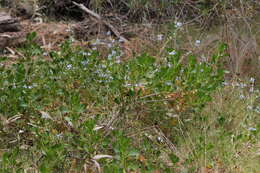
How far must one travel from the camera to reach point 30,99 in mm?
3033

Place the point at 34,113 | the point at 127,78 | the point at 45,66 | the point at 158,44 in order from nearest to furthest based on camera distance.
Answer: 1. the point at 34,113
2. the point at 127,78
3. the point at 45,66
4. the point at 158,44

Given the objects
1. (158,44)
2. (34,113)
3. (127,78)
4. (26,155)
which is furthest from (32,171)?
(158,44)

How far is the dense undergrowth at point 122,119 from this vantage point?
2.70 metres

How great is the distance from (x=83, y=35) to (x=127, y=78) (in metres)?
2.82

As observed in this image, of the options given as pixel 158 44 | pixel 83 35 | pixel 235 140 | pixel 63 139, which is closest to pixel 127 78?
pixel 63 139

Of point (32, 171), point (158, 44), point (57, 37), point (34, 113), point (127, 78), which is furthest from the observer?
point (57, 37)

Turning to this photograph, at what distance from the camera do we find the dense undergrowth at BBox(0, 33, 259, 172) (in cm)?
270

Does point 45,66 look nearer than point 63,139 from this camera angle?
No

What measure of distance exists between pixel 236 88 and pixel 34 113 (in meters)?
1.89

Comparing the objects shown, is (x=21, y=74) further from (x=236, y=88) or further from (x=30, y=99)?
(x=236, y=88)

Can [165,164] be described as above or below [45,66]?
below

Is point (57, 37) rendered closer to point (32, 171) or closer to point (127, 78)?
point (127, 78)

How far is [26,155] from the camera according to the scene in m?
2.90

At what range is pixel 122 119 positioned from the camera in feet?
10.4
